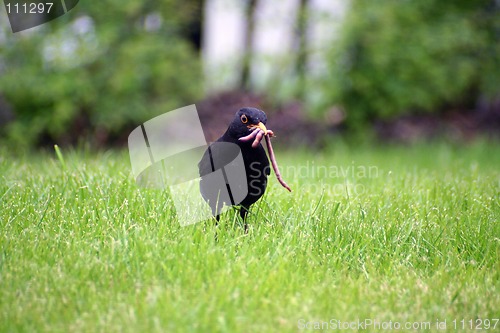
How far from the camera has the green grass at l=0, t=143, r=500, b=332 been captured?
268 cm

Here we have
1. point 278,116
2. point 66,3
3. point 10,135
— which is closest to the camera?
point 66,3

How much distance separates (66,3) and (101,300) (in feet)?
22.7

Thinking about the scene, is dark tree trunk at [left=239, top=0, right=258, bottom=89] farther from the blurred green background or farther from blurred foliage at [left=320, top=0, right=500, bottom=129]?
blurred foliage at [left=320, top=0, right=500, bottom=129]

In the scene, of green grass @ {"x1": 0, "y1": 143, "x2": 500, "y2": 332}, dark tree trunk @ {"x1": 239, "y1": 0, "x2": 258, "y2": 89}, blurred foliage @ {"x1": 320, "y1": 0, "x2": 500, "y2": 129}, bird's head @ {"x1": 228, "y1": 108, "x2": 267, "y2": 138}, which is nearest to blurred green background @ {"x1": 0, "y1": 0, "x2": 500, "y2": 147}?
blurred foliage @ {"x1": 320, "y1": 0, "x2": 500, "y2": 129}

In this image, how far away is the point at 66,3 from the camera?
846 cm

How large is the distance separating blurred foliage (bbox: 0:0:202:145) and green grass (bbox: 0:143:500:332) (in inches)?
225

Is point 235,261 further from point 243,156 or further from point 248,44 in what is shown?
point 248,44

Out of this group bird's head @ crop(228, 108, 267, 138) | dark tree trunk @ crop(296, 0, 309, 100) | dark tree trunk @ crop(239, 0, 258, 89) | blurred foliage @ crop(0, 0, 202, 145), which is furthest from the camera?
dark tree trunk @ crop(239, 0, 258, 89)

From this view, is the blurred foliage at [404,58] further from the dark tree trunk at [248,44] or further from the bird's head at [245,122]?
the bird's head at [245,122]

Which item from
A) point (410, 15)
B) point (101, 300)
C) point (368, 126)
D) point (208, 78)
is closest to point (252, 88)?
point (208, 78)

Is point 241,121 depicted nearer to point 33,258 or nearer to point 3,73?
point 33,258

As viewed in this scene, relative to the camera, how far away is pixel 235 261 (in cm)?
314
